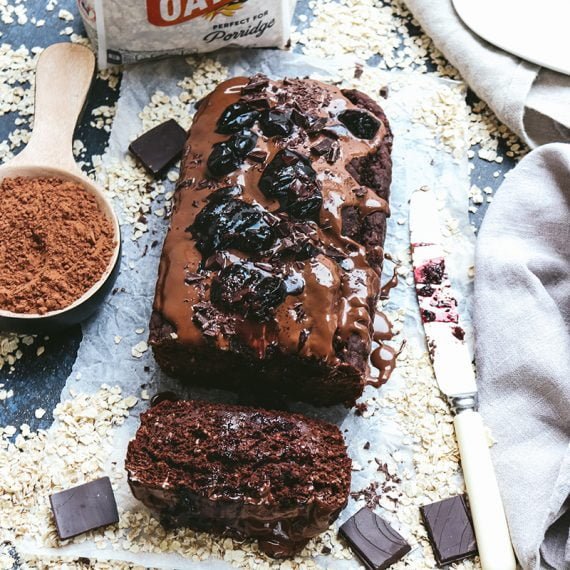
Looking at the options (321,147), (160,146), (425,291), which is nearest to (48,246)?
(160,146)

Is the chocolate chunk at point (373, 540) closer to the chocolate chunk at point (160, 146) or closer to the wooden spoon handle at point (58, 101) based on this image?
the chocolate chunk at point (160, 146)

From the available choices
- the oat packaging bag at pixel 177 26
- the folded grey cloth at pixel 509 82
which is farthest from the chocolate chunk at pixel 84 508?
the folded grey cloth at pixel 509 82

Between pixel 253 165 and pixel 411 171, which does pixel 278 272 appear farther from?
pixel 411 171

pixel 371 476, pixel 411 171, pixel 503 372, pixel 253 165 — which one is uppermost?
pixel 253 165

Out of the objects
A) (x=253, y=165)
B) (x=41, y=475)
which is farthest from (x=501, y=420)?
(x=41, y=475)

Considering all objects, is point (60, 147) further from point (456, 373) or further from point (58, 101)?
point (456, 373)

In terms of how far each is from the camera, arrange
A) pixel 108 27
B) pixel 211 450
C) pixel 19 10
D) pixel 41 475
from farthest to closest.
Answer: pixel 19 10 < pixel 108 27 < pixel 41 475 < pixel 211 450

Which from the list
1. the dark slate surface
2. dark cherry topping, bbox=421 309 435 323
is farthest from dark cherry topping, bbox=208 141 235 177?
dark cherry topping, bbox=421 309 435 323
